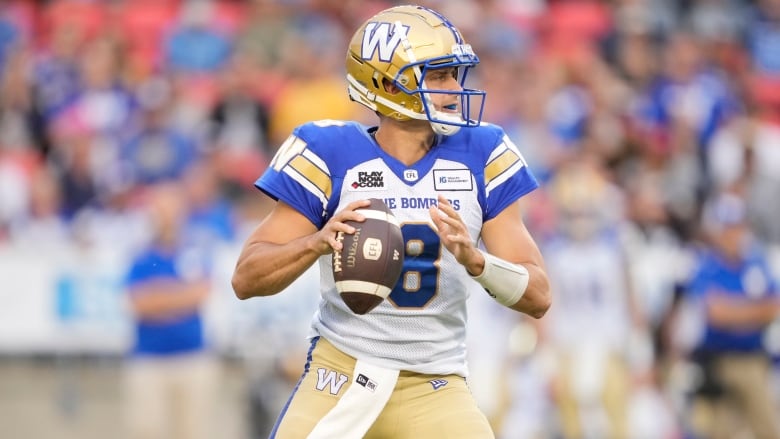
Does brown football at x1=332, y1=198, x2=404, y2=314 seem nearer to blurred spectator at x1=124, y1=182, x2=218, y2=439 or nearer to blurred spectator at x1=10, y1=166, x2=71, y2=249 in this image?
blurred spectator at x1=124, y1=182, x2=218, y2=439

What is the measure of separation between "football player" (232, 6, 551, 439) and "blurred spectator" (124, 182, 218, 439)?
504 centimetres

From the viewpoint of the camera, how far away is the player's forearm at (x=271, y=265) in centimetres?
427

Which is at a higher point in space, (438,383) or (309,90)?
(309,90)

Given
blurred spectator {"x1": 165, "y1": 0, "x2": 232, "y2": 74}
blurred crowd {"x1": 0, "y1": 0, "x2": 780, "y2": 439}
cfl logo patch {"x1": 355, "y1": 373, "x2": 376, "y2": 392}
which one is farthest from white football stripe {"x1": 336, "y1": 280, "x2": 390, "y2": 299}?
blurred spectator {"x1": 165, "y1": 0, "x2": 232, "y2": 74}

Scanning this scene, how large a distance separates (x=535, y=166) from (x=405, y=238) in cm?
669

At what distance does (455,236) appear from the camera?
4.10 metres

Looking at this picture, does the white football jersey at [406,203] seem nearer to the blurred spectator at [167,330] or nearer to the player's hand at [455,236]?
the player's hand at [455,236]

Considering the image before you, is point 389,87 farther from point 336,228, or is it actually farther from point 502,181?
point 336,228

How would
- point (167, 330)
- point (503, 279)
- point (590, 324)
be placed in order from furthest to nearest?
point (590, 324) < point (167, 330) < point (503, 279)

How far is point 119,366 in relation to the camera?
10.9m

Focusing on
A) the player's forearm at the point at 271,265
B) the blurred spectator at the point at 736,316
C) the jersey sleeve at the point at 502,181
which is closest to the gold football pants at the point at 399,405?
the player's forearm at the point at 271,265

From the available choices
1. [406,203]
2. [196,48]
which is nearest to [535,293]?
[406,203]

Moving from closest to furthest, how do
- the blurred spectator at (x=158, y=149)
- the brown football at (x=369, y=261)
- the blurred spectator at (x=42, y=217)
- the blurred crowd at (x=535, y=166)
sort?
the brown football at (x=369, y=261)
the blurred crowd at (x=535, y=166)
the blurred spectator at (x=42, y=217)
the blurred spectator at (x=158, y=149)

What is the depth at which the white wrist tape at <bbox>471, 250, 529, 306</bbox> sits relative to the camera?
422cm
